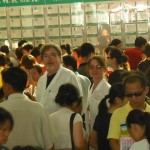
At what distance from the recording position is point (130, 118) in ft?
12.3

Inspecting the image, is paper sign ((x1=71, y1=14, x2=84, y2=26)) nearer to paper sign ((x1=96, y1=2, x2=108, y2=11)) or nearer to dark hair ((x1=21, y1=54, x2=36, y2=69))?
paper sign ((x1=96, y1=2, x2=108, y2=11))

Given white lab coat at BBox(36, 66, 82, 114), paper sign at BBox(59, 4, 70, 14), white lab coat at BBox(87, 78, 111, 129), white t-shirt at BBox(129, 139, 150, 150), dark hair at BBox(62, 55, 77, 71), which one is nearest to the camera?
white t-shirt at BBox(129, 139, 150, 150)

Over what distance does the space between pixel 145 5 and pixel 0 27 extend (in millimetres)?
3377

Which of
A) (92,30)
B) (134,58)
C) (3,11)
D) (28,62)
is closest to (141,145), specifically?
(28,62)

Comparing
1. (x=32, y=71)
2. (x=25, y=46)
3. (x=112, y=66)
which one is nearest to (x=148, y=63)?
(x=112, y=66)

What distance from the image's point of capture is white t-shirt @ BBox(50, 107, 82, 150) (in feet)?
14.4

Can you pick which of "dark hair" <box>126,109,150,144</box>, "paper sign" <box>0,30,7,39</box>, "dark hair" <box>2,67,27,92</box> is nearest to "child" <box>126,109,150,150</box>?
"dark hair" <box>126,109,150,144</box>

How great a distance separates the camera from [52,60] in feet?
17.9

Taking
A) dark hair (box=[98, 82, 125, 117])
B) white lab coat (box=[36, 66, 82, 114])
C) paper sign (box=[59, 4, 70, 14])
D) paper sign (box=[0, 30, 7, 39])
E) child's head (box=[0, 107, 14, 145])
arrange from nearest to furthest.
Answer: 1. child's head (box=[0, 107, 14, 145])
2. dark hair (box=[98, 82, 125, 117])
3. white lab coat (box=[36, 66, 82, 114])
4. paper sign (box=[59, 4, 70, 14])
5. paper sign (box=[0, 30, 7, 39])

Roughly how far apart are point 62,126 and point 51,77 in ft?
3.94

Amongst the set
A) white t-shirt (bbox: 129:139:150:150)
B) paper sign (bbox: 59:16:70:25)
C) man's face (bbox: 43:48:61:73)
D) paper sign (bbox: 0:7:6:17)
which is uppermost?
paper sign (bbox: 0:7:6:17)

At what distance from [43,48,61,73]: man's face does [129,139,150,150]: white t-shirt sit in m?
1.95

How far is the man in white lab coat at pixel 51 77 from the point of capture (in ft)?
17.5

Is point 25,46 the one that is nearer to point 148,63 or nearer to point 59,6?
point 59,6
